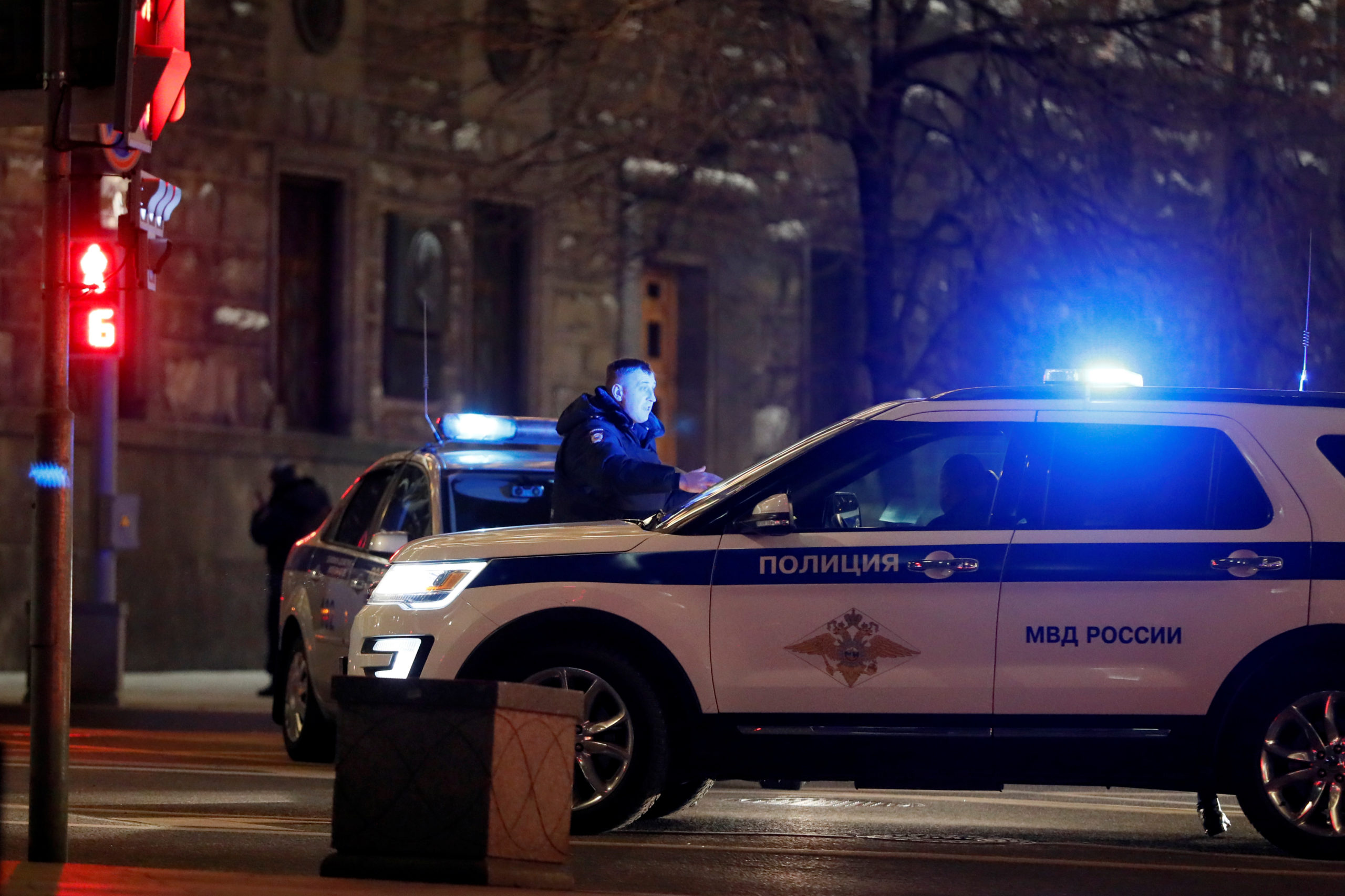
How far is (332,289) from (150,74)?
51.5 ft

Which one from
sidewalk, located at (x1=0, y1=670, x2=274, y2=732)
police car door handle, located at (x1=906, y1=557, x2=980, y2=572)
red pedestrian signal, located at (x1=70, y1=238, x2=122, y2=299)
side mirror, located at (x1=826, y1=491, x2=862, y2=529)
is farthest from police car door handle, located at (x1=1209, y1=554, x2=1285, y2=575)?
sidewalk, located at (x1=0, y1=670, x2=274, y2=732)

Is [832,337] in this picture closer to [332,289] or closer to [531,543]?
[332,289]

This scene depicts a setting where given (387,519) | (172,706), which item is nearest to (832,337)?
(172,706)

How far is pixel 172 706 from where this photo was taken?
56.9 feet

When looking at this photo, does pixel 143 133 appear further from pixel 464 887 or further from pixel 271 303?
pixel 271 303

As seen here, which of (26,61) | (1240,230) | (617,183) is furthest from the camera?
(617,183)

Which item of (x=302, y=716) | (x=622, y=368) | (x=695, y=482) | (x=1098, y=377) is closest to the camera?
(x=1098, y=377)

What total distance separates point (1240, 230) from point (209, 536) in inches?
386

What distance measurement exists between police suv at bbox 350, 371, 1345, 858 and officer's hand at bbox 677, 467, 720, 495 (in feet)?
3.60

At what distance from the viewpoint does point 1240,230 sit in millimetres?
17625

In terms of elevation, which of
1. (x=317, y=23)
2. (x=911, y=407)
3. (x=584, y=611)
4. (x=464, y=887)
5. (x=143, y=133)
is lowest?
(x=464, y=887)

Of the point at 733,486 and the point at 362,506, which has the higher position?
the point at 733,486

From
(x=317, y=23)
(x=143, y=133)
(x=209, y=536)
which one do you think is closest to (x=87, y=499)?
(x=209, y=536)

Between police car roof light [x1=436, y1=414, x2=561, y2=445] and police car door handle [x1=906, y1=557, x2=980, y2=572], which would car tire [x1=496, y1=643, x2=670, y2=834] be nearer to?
police car door handle [x1=906, y1=557, x2=980, y2=572]
